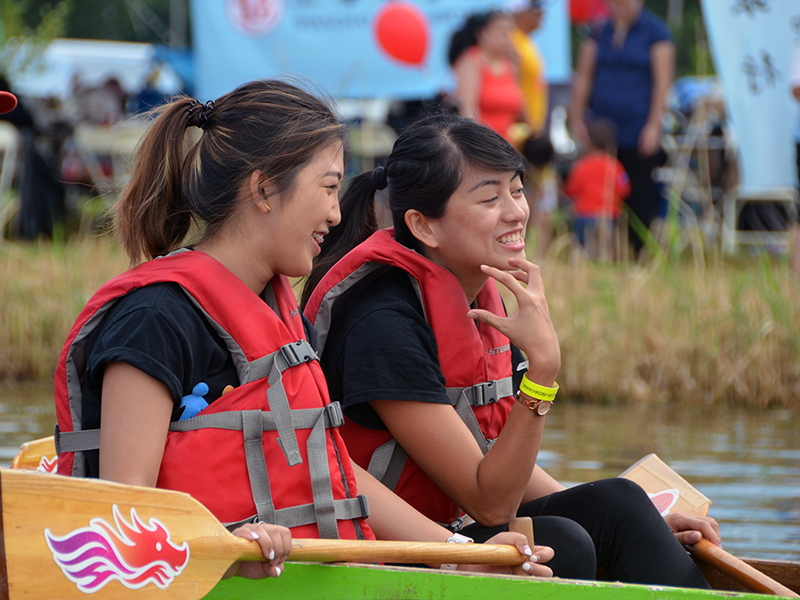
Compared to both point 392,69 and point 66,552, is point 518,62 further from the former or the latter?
point 66,552

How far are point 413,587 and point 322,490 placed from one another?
0.79 feet

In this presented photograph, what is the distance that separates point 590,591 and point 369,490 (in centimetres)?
52

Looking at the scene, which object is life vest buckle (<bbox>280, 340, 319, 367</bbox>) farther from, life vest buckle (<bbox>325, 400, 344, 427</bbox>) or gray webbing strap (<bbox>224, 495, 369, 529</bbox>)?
gray webbing strap (<bbox>224, 495, 369, 529</bbox>)

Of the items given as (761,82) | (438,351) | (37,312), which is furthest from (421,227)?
(761,82)

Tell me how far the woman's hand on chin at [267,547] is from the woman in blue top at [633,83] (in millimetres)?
5681

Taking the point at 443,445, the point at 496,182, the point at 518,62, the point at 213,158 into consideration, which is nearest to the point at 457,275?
the point at 496,182

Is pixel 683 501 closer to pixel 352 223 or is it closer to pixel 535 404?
pixel 535 404

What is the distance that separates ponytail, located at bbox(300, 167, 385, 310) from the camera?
8.25 ft

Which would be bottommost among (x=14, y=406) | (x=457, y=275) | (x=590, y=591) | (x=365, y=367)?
(x=14, y=406)

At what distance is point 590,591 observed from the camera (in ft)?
6.02

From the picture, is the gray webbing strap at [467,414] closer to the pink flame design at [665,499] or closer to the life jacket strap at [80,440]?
the pink flame design at [665,499]

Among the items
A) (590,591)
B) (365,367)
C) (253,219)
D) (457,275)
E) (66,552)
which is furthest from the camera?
(457,275)

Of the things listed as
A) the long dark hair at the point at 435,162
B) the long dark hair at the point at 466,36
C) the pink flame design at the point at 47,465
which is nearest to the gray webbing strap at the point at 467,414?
the long dark hair at the point at 435,162

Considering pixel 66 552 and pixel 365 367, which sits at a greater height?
pixel 365 367
